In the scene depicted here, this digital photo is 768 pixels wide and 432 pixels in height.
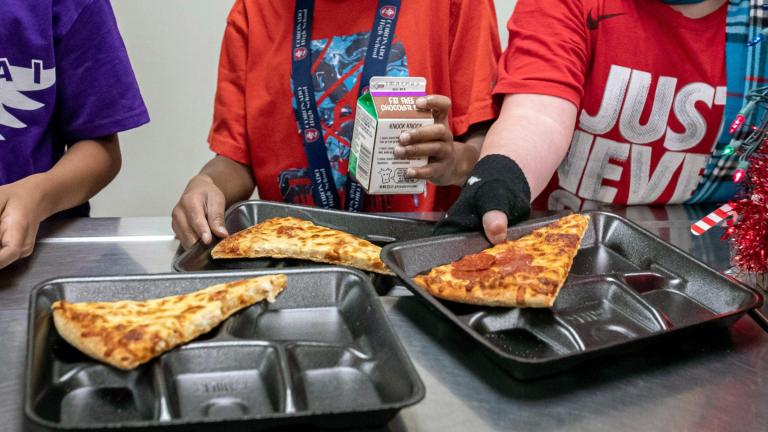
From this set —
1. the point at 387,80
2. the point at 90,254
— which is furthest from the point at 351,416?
the point at 90,254

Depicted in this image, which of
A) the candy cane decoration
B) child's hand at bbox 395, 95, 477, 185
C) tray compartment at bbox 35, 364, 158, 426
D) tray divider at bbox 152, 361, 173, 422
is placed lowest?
tray compartment at bbox 35, 364, 158, 426

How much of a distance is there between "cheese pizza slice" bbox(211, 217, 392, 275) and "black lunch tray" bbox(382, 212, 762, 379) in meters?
0.11

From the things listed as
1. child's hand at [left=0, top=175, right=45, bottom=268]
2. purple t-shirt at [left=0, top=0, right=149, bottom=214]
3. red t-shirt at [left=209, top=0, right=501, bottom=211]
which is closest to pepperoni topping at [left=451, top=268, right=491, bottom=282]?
red t-shirt at [left=209, top=0, right=501, bottom=211]

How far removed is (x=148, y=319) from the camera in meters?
0.83

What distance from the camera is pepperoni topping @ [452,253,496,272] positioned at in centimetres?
99

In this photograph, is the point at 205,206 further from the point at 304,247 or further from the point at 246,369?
the point at 246,369

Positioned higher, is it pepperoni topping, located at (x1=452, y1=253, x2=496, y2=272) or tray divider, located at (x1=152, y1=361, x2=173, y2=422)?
pepperoni topping, located at (x1=452, y1=253, x2=496, y2=272)

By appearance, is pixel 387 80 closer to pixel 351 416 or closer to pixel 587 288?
pixel 587 288

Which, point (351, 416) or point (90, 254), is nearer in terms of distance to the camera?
point (351, 416)

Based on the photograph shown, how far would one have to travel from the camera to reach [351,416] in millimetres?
667

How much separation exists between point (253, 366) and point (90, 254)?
541 mm

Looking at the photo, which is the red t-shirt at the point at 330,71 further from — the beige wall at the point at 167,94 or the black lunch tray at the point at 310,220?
the beige wall at the point at 167,94

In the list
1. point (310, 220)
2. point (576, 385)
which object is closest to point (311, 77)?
point (310, 220)

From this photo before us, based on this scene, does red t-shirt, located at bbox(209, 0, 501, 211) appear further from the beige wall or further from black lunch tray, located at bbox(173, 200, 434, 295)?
Answer: the beige wall
